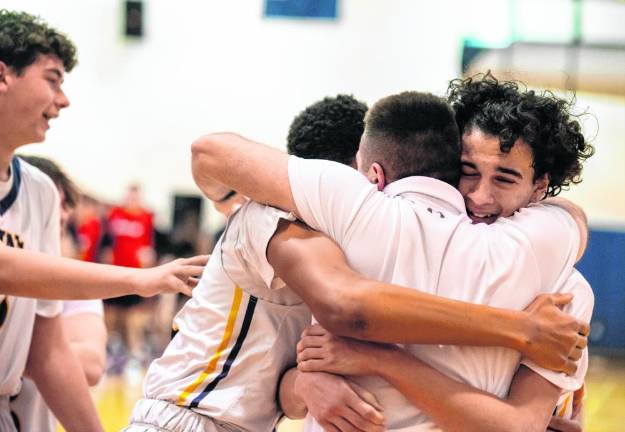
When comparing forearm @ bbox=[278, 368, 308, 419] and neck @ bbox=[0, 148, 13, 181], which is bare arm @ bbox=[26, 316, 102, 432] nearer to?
neck @ bbox=[0, 148, 13, 181]

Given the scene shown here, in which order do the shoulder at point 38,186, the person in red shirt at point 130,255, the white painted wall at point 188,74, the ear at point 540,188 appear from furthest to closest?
the white painted wall at point 188,74
the person in red shirt at point 130,255
the shoulder at point 38,186
the ear at point 540,188

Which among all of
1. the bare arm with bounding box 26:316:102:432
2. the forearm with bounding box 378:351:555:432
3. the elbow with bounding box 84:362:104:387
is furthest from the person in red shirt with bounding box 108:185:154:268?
the forearm with bounding box 378:351:555:432

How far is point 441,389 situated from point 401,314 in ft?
0.75

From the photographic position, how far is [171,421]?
2.46 m

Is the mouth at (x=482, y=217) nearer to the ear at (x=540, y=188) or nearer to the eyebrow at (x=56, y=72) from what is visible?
the ear at (x=540, y=188)

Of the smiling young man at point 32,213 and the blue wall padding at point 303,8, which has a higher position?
the blue wall padding at point 303,8

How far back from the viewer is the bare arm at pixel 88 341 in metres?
4.06

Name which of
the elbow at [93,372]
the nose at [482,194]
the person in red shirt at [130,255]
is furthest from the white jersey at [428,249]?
the person in red shirt at [130,255]

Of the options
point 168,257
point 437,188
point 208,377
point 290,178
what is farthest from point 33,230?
point 168,257

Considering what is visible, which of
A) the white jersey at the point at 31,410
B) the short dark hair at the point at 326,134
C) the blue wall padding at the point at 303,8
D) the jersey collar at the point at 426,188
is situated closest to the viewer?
the jersey collar at the point at 426,188

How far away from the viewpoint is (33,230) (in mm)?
3484

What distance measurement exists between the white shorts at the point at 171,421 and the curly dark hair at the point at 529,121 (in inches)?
42.0

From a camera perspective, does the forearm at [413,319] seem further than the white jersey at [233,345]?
No

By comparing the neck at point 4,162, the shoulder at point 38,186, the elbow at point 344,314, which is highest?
the neck at point 4,162
